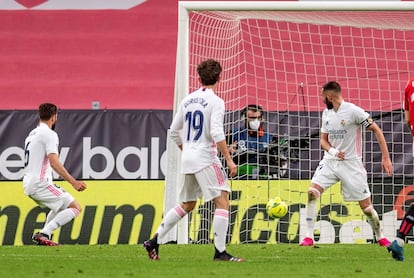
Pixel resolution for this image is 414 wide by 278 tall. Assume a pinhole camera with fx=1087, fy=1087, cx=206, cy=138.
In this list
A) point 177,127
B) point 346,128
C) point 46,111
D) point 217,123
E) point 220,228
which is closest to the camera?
point 217,123

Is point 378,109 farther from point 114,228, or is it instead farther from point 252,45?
point 114,228

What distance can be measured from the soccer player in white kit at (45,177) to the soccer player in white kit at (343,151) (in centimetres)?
303

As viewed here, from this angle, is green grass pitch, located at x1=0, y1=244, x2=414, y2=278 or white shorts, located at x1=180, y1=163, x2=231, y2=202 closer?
green grass pitch, located at x1=0, y1=244, x2=414, y2=278

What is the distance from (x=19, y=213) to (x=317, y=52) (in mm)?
6138

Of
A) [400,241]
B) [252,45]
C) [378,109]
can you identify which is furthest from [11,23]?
[400,241]

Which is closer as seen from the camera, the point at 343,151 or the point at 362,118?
the point at 362,118

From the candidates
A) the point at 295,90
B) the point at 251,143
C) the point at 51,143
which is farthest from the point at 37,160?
the point at 295,90

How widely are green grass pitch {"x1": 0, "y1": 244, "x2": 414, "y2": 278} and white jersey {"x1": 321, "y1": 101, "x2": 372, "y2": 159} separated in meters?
1.17

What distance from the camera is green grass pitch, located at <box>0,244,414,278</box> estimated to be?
868cm

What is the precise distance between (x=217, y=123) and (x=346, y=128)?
3.42m

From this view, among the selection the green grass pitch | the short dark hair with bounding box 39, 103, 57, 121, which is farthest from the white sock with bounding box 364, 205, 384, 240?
the short dark hair with bounding box 39, 103, 57, 121

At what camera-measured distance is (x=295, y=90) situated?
1816cm

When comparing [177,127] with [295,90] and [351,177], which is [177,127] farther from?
[295,90]

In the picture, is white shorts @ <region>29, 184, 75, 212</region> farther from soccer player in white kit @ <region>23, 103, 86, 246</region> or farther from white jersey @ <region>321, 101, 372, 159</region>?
white jersey @ <region>321, 101, 372, 159</region>
